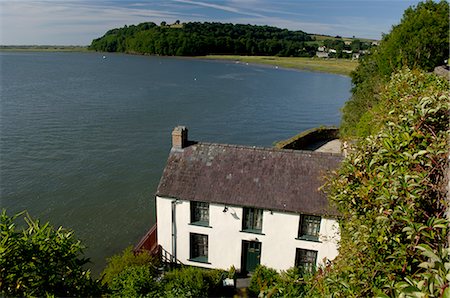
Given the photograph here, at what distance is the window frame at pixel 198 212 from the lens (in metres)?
18.3

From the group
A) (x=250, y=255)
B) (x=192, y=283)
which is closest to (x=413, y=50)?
(x=250, y=255)

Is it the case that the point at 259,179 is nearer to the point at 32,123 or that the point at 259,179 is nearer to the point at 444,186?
the point at 444,186

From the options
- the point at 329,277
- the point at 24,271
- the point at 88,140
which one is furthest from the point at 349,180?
the point at 88,140

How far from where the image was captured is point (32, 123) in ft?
151

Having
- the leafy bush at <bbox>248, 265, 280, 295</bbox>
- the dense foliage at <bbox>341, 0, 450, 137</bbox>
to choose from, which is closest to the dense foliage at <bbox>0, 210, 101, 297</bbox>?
the leafy bush at <bbox>248, 265, 280, 295</bbox>

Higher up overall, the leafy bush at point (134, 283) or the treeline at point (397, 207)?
the treeline at point (397, 207)

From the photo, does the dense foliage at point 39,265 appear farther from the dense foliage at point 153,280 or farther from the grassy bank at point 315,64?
the grassy bank at point 315,64

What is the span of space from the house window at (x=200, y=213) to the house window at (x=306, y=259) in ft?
15.7

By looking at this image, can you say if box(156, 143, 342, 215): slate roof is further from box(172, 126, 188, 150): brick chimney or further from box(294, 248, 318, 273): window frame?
box(294, 248, 318, 273): window frame

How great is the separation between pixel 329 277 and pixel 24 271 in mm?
6145

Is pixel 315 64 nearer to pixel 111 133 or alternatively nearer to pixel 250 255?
pixel 111 133

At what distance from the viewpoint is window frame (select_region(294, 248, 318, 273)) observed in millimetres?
17842

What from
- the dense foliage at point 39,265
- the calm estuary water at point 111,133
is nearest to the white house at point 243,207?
the calm estuary water at point 111,133

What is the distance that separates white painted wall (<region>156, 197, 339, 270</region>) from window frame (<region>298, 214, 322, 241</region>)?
7.8 inches
